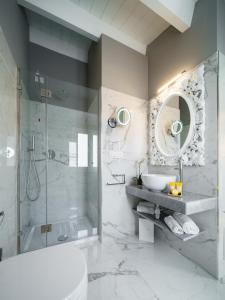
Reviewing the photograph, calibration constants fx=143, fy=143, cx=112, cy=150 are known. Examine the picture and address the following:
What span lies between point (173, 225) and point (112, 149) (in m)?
1.11

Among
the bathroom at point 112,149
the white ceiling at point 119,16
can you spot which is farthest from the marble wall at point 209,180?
the white ceiling at point 119,16

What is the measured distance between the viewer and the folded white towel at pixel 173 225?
1.40m

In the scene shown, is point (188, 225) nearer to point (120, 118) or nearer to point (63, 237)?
point (120, 118)

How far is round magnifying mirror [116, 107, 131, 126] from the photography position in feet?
6.25

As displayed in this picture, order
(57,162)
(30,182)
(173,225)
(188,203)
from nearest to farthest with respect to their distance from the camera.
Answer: (188,203), (173,225), (30,182), (57,162)

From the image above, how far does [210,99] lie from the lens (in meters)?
1.38

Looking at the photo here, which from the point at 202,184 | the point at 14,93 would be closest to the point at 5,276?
the point at 14,93

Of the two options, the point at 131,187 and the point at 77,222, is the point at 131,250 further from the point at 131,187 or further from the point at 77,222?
the point at 77,222

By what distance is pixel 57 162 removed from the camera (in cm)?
224

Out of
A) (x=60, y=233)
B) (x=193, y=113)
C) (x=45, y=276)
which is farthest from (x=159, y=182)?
(x=60, y=233)

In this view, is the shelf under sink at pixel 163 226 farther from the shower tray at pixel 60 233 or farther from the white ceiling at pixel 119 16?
the white ceiling at pixel 119 16

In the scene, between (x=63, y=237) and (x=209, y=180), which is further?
(x=63, y=237)

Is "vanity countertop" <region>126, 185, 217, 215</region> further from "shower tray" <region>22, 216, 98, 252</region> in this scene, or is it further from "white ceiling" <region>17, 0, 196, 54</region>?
"white ceiling" <region>17, 0, 196, 54</region>

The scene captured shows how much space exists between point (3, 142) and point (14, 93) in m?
0.61
